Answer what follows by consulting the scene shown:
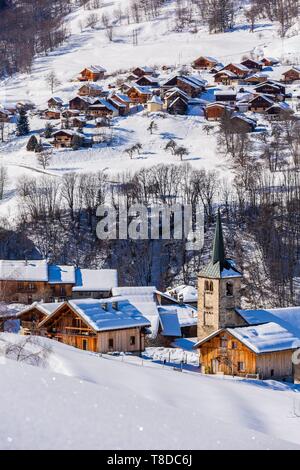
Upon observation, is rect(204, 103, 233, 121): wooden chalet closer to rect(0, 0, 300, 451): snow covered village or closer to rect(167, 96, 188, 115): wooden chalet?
rect(0, 0, 300, 451): snow covered village

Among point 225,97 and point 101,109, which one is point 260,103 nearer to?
point 225,97

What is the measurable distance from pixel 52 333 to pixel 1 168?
22878 millimetres

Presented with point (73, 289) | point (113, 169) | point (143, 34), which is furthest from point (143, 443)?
point (143, 34)

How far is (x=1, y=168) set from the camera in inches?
1957

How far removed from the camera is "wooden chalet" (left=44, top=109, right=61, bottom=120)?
59406 millimetres

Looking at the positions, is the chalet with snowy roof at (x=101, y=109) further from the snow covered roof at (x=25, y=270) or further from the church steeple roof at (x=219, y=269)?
the church steeple roof at (x=219, y=269)

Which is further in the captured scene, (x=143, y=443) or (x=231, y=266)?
(x=231, y=266)

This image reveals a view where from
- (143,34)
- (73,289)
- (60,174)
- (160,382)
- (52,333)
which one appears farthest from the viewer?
(143,34)

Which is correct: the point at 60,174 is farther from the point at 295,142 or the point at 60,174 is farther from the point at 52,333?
the point at 52,333

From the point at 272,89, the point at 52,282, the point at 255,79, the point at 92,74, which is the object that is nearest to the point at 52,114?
the point at 92,74

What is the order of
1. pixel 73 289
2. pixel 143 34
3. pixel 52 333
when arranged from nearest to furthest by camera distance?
pixel 52 333, pixel 73 289, pixel 143 34

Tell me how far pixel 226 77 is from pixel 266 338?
42831 millimetres

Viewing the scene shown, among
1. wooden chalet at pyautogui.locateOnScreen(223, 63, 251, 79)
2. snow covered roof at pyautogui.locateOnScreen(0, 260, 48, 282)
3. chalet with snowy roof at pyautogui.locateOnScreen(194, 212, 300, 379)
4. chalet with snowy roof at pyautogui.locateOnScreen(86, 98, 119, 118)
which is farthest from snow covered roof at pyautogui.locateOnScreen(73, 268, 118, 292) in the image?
wooden chalet at pyautogui.locateOnScreen(223, 63, 251, 79)
